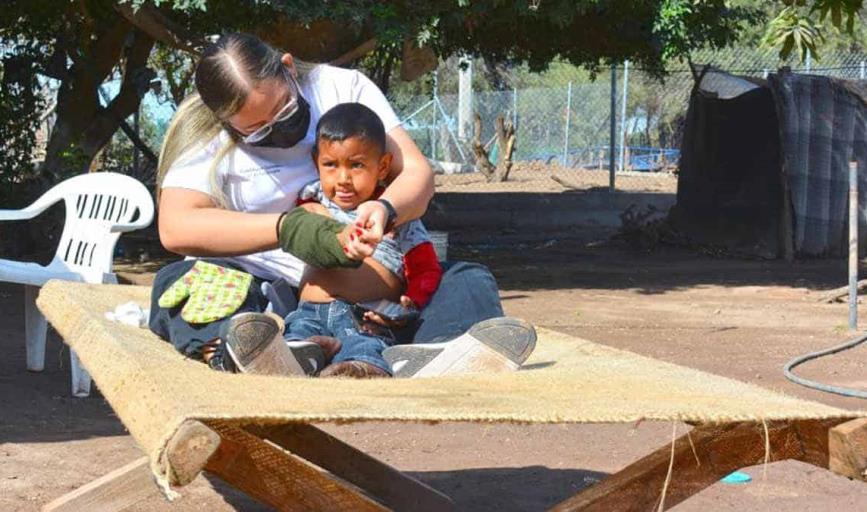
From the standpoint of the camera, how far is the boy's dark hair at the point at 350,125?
331cm

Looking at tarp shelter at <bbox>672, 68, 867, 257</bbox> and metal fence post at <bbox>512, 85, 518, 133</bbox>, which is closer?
tarp shelter at <bbox>672, 68, 867, 257</bbox>

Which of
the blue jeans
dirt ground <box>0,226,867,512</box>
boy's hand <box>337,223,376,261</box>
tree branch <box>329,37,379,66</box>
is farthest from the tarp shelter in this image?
boy's hand <box>337,223,376,261</box>

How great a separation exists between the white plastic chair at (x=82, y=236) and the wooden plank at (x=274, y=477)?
385 centimetres

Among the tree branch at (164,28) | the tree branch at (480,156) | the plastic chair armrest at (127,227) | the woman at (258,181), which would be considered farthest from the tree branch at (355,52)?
the tree branch at (480,156)

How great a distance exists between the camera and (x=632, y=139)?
26547 mm

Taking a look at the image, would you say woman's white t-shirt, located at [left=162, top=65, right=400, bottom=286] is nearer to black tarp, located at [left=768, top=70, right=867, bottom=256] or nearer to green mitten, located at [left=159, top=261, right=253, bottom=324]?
green mitten, located at [left=159, top=261, right=253, bottom=324]

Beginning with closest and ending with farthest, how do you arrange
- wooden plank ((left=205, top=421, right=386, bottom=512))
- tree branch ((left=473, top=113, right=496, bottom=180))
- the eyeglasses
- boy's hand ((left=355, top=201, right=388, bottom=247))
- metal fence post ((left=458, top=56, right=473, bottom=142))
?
wooden plank ((left=205, top=421, right=386, bottom=512)) < boy's hand ((left=355, top=201, right=388, bottom=247)) < the eyeglasses < tree branch ((left=473, top=113, right=496, bottom=180)) < metal fence post ((left=458, top=56, right=473, bottom=142))

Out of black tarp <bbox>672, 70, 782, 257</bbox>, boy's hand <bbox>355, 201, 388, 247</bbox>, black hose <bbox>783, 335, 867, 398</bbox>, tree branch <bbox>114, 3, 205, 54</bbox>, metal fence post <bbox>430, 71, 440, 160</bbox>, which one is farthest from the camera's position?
metal fence post <bbox>430, 71, 440, 160</bbox>

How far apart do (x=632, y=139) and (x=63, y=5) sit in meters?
17.1

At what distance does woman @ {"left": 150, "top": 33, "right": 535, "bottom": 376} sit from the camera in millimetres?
3268

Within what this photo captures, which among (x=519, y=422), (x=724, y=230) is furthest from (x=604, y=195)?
(x=519, y=422)

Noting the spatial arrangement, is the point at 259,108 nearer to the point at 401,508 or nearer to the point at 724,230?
the point at 401,508

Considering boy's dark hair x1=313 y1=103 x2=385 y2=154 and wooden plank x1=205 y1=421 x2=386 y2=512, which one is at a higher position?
boy's dark hair x1=313 y1=103 x2=385 y2=154

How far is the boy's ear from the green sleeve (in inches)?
12.2
